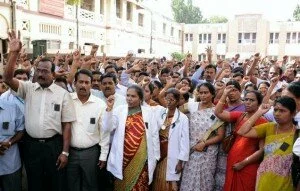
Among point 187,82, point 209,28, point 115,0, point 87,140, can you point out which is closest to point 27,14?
point 115,0

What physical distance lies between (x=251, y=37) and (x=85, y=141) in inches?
1517

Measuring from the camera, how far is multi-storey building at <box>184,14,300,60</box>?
122 ft

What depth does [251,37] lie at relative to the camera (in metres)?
39.2

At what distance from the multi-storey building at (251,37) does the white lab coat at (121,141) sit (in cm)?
3376

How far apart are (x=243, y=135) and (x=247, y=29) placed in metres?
38.1

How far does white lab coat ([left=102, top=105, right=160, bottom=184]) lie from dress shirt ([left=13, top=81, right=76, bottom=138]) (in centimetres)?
45

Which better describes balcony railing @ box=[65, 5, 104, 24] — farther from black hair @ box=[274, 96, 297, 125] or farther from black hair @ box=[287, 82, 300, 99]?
black hair @ box=[274, 96, 297, 125]

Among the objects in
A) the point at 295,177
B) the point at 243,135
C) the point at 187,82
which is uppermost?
the point at 187,82

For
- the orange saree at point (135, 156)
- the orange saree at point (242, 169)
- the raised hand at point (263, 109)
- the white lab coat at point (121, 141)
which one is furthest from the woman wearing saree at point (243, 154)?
the orange saree at point (135, 156)

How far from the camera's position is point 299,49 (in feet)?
122

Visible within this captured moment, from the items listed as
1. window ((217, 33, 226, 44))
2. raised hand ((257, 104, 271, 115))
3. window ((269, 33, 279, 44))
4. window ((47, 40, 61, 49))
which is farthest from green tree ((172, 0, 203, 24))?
raised hand ((257, 104, 271, 115))

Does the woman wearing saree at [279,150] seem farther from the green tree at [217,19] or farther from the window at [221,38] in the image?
the green tree at [217,19]

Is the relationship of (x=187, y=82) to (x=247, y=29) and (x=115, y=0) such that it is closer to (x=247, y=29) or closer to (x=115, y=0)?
(x=115, y=0)

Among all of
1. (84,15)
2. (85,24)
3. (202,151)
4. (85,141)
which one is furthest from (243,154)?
(84,15)
